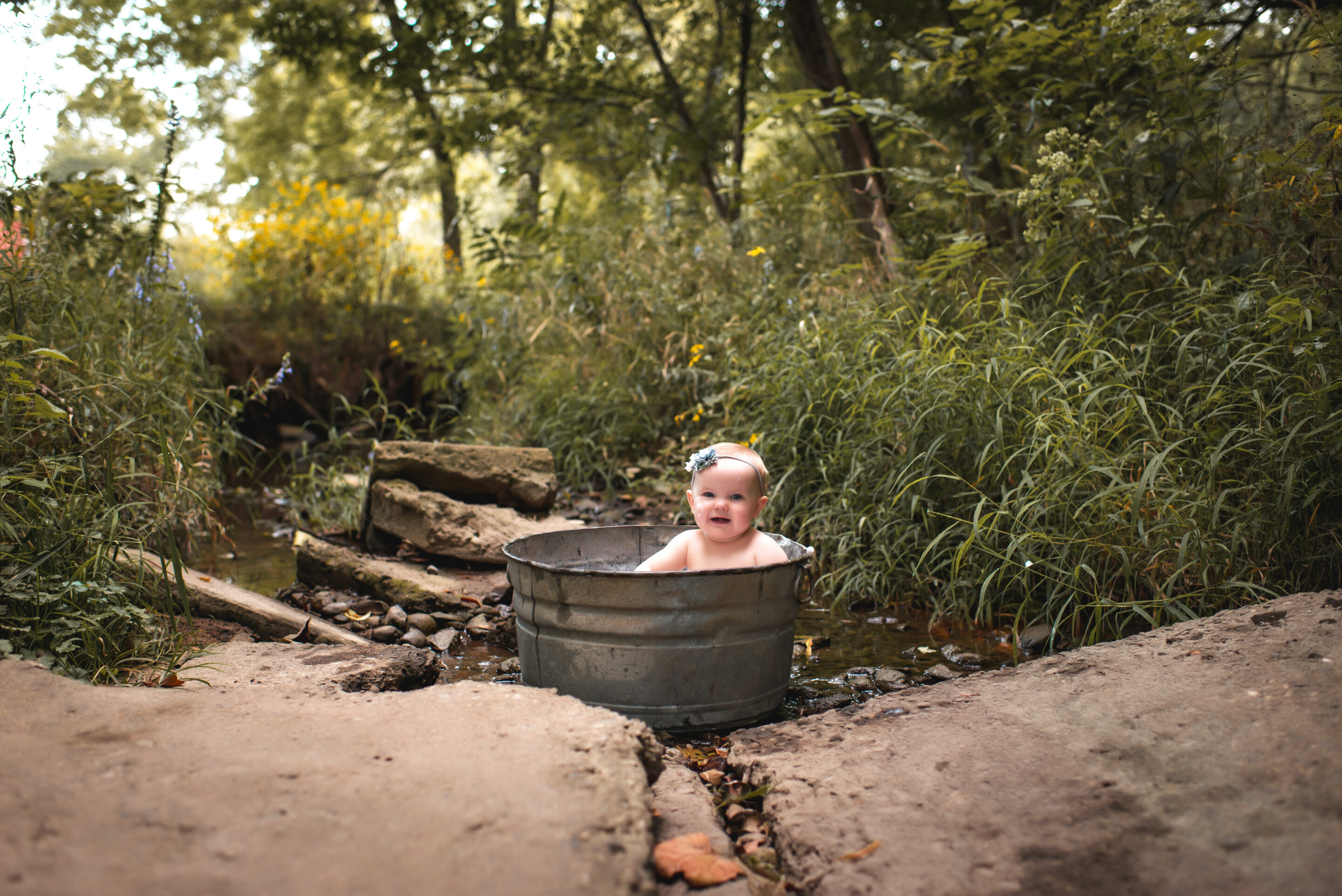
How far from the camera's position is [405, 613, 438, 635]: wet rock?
2.94 meters

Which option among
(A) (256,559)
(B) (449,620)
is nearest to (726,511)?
(B) (449,620)

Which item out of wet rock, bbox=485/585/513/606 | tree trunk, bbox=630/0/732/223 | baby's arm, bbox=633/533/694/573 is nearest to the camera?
baby's arm, bbox=633/533/694/573

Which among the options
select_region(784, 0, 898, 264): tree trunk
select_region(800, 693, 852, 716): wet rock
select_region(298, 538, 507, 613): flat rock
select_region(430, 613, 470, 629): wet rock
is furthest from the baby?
select_region(784, 0, 898, 264): tree trunk

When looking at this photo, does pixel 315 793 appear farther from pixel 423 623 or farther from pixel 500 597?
pixel 500 597

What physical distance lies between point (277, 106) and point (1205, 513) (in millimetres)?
13022

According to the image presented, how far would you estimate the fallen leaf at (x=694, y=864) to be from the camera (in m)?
1.37

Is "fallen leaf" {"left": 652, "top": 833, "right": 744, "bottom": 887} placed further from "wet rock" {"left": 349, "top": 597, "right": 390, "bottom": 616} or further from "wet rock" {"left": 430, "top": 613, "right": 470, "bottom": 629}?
"wet rock" {"left": 349, "top": 597, "right": 390, "bottom": 616}

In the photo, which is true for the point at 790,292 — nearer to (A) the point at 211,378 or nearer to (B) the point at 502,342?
(B) the point at 502,342

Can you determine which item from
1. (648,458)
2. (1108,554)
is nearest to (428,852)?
(1108,554)

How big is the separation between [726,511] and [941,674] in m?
0.84

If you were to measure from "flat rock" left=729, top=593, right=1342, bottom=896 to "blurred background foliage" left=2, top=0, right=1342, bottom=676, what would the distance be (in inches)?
20.0

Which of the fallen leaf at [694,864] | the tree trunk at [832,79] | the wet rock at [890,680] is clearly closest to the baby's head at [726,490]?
the wet rock at [890,680]

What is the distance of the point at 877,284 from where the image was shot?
172 inches

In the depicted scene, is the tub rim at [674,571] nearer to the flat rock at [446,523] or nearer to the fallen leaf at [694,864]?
the fallen leaf at [694,864]
